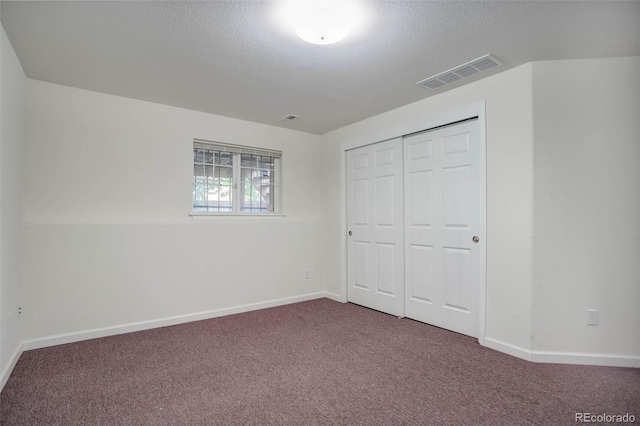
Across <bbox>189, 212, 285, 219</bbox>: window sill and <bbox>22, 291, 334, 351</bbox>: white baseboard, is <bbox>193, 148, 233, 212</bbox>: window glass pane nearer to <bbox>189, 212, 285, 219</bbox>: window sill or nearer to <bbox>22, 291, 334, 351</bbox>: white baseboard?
<bbox>189, 212, 285, 219</bbox>: window sill

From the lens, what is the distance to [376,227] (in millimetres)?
4148

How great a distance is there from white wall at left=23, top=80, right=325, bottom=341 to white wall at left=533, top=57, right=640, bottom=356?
2.92 m

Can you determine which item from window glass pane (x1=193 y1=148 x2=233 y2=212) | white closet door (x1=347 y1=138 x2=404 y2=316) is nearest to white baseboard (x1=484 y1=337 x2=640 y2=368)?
white closet door (x1=347 y1=138 x2=404 y2=316)

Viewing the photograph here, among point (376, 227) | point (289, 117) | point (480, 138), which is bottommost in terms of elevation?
point (376, 227)

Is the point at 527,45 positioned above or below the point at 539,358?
above

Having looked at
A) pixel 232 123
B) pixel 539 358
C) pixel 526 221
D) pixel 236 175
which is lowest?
pixel 539 358

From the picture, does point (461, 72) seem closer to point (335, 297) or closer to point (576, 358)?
point (576, 358)

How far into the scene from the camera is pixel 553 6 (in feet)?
6.53

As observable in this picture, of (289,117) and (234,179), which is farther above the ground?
(289,117)

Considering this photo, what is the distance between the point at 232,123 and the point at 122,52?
1.67 m

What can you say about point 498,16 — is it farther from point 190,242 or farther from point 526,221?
point 190,242

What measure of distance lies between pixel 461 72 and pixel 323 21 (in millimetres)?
1411

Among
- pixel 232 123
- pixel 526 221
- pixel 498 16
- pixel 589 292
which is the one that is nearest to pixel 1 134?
pixel 232 123

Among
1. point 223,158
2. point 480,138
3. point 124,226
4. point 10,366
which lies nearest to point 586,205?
point 480,138
